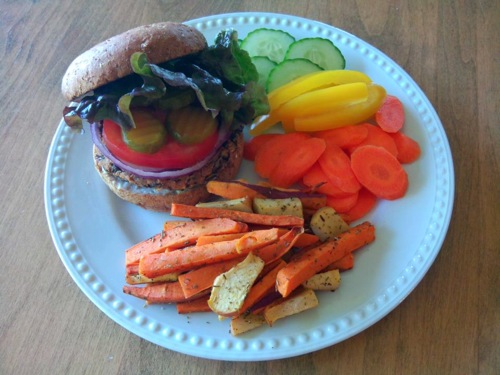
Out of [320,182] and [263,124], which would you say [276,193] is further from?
[263,124]

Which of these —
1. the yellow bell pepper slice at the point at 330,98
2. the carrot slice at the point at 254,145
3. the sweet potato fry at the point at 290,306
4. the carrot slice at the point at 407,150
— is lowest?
the sweet potato fry at the point at 290,306

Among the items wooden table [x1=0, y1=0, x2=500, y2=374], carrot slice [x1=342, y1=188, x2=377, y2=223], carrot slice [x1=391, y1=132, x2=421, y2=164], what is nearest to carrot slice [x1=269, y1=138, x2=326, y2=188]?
carrot slice [x1=342, y1=188, x2=377, y2=223]

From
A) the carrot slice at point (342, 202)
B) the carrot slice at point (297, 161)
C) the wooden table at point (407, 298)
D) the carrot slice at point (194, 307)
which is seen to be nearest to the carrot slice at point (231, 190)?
the carrot slice at point (297, 161)

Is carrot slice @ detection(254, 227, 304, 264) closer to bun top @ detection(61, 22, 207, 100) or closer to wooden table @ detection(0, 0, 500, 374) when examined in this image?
wooden table @ detection(0, 0, 500, 374)

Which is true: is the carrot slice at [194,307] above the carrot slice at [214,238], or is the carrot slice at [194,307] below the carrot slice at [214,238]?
below

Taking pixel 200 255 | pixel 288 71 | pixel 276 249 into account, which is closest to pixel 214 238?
pixel 200 255

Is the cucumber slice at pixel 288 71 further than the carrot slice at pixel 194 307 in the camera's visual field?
Yes

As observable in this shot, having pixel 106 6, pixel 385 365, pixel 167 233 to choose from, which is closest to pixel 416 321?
pixel 385 365

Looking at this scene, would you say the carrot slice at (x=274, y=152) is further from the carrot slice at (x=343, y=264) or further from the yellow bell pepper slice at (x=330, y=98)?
the carrot slice at (x=343, y=264)
